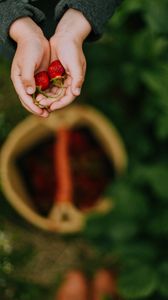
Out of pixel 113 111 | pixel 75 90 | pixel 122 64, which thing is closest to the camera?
pixel 75 90

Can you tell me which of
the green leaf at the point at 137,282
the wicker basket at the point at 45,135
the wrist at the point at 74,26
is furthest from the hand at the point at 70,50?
the wicker basket at the point at 45,135

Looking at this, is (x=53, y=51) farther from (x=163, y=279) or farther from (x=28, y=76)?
(x=163, y=279)

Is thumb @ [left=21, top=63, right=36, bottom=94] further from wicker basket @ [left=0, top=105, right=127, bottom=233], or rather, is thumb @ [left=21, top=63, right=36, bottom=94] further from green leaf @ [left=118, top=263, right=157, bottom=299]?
wicker basket @ [left=0, top=105, right=127, bottom=233]

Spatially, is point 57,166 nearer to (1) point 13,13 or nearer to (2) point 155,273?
(2) point 155,273

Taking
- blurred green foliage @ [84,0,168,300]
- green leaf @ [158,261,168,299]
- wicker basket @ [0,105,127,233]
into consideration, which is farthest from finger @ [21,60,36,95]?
wicker basket @ [0,105,127,233]

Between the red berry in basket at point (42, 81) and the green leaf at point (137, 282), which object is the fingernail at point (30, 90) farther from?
the green leaf at point (137, 282)

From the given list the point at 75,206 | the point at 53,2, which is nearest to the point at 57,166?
the point at 75,206

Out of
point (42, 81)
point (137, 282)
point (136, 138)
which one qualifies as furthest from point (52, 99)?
point (136, 138)

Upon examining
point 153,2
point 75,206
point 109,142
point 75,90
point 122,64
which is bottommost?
point 75,206
